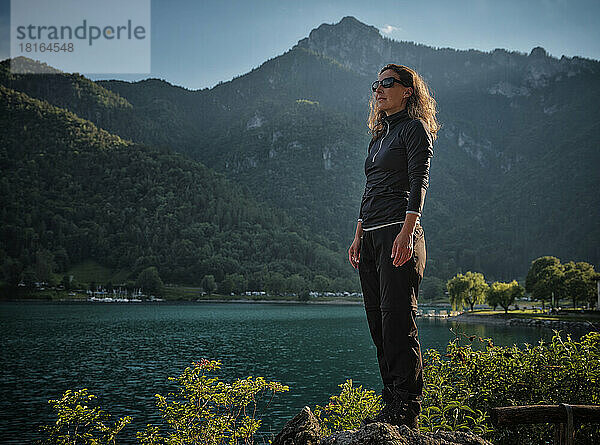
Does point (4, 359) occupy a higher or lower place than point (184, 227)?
lower

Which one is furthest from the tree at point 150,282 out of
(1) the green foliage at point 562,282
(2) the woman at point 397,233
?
(2) the woman at point 397,233

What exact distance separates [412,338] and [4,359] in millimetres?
43113

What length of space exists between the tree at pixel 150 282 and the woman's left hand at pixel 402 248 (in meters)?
136

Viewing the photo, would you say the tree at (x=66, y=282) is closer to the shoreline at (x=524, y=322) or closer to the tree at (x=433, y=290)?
the tree at (x=433, y=290)

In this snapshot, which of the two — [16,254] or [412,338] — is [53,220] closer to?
[16,254]

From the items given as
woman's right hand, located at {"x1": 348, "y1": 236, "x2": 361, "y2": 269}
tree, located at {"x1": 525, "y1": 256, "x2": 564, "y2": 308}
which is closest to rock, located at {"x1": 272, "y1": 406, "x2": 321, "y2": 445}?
woman's right hand, located at {"x1": 348, "y1": 236, "x2": 361, "y2": 269}

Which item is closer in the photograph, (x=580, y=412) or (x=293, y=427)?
(x=580, y=412)

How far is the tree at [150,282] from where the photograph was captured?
436 feet

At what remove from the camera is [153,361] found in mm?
36719

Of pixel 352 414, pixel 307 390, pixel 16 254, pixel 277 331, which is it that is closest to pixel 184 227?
pixel 16 254

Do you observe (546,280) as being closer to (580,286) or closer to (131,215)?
(580,286)

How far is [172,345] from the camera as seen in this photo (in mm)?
45906

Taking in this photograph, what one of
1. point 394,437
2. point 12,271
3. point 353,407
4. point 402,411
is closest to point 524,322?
point 353,407

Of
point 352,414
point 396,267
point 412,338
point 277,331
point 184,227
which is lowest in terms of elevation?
point 277,331
